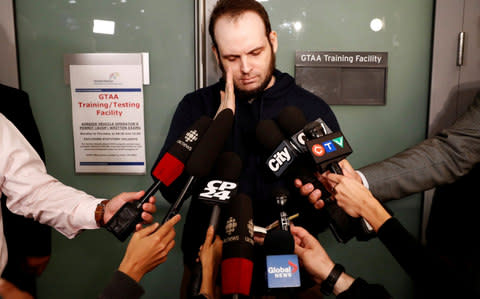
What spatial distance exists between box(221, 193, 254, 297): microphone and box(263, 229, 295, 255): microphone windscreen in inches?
1.8

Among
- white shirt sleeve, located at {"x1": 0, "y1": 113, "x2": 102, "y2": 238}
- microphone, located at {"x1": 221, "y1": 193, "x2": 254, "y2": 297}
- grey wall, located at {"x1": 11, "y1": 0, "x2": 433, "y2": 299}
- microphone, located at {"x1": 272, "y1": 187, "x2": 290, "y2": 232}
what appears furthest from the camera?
grey wall, located at {"x1": 11, "y1": 0, "x2": 433, "y2": 299}

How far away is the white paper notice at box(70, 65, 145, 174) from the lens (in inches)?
64.6

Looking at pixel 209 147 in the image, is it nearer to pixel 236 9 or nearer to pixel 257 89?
pixel 257 89

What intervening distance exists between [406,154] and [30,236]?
62.9 inches

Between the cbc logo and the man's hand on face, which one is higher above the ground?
the man's hand on face

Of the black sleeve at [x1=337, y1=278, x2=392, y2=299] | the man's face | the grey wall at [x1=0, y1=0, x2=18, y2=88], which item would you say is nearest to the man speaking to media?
the man's face

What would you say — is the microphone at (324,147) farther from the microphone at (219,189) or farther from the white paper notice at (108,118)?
the white paper notice at (108,118)

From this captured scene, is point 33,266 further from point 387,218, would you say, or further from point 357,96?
point 357,96

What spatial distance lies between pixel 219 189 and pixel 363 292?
0.46 metres

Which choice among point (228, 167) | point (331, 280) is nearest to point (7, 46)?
point (228, 167)

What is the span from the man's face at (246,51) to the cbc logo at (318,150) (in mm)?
480

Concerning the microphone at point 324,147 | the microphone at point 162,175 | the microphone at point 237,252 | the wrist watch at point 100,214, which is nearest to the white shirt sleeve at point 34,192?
the wrist watch at point 100,214

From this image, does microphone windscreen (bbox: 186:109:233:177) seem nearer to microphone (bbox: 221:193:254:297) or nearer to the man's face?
microphone (bbox: 221:193:254:297)

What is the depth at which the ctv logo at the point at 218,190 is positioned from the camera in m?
0.85
